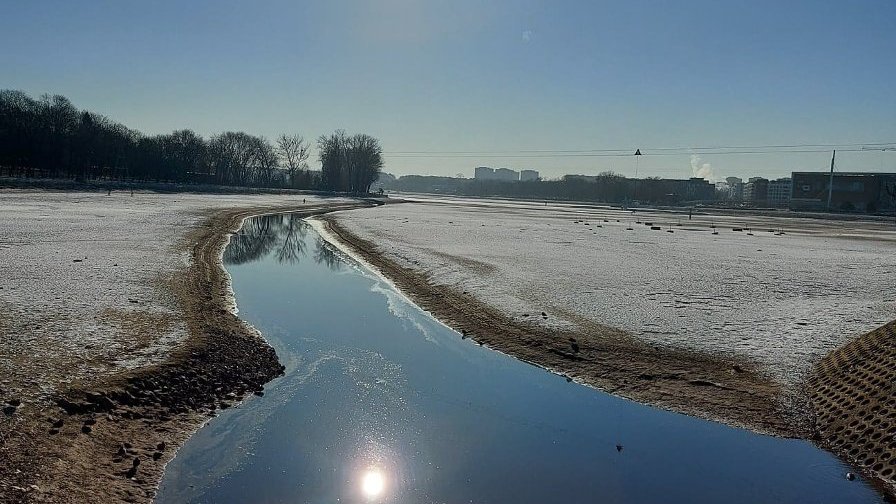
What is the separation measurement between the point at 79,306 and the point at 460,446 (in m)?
11.5

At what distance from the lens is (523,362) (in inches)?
650

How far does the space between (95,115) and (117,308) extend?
127 meters

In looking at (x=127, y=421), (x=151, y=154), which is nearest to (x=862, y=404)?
(x=127, y=421)

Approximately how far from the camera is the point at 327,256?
3822 centimetres

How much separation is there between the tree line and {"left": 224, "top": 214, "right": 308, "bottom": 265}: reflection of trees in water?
57732 mm

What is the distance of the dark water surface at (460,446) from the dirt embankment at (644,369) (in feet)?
1.68

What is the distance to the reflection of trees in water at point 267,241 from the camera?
36844 millimetres

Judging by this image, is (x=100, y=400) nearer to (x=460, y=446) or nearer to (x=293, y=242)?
(x=460, y=446)

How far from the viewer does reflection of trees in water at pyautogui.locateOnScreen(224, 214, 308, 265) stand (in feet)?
121

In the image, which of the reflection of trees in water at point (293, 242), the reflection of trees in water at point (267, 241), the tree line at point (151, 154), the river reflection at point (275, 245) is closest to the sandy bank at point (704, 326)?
the river reflection at point (275, 245)

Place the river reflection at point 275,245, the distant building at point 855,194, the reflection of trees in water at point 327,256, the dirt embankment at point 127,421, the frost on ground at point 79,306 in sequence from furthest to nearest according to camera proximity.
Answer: the distant building at point 855,194
the river reflection at point 275,245
the reflection of trees in water at point 327,256
the frost on ground at point 79,306
the dirt embankment at point 127,421

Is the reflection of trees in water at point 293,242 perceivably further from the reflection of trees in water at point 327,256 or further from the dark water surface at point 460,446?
the dark water surface at point 460,446

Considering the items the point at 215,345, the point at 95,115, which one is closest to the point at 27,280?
the point at 215,345

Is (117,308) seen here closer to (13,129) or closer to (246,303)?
(246,303)
